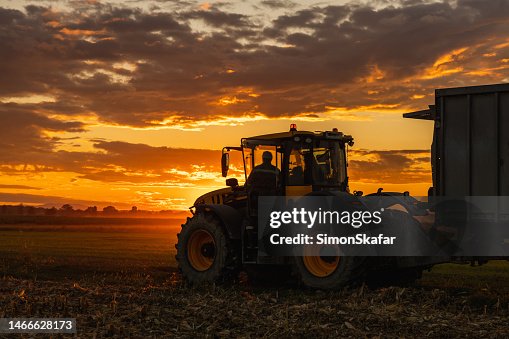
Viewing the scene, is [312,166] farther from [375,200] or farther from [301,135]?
[375,200]

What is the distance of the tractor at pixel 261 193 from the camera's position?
15.7 meters

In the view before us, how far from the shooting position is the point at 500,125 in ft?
41.7

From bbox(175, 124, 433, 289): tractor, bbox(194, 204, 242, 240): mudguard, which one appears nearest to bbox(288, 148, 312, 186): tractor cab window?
bbox(175, 124, 433, 289): tractor

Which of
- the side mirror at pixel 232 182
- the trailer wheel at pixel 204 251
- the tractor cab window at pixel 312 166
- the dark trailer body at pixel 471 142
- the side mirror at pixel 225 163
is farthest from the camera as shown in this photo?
the side mirror at pixel 232 182

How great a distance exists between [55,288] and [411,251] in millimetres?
7223

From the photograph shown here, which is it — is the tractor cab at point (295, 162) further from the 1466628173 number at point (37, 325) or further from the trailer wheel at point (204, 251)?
the 1466628173 number at point (37, 325)

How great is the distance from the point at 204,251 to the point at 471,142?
6796 mm

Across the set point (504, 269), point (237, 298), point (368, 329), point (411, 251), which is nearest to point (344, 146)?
point (411, 251)

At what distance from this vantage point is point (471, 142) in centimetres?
1298

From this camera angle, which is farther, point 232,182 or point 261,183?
point 232,182

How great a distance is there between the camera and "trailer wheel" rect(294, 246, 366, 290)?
45.6 ft

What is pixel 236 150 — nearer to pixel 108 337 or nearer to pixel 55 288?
pixel 55 288

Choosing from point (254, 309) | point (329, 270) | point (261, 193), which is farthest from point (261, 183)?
point (254, 309)

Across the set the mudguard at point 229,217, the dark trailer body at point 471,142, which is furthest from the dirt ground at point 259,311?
the dark trailer body at point 471,142
